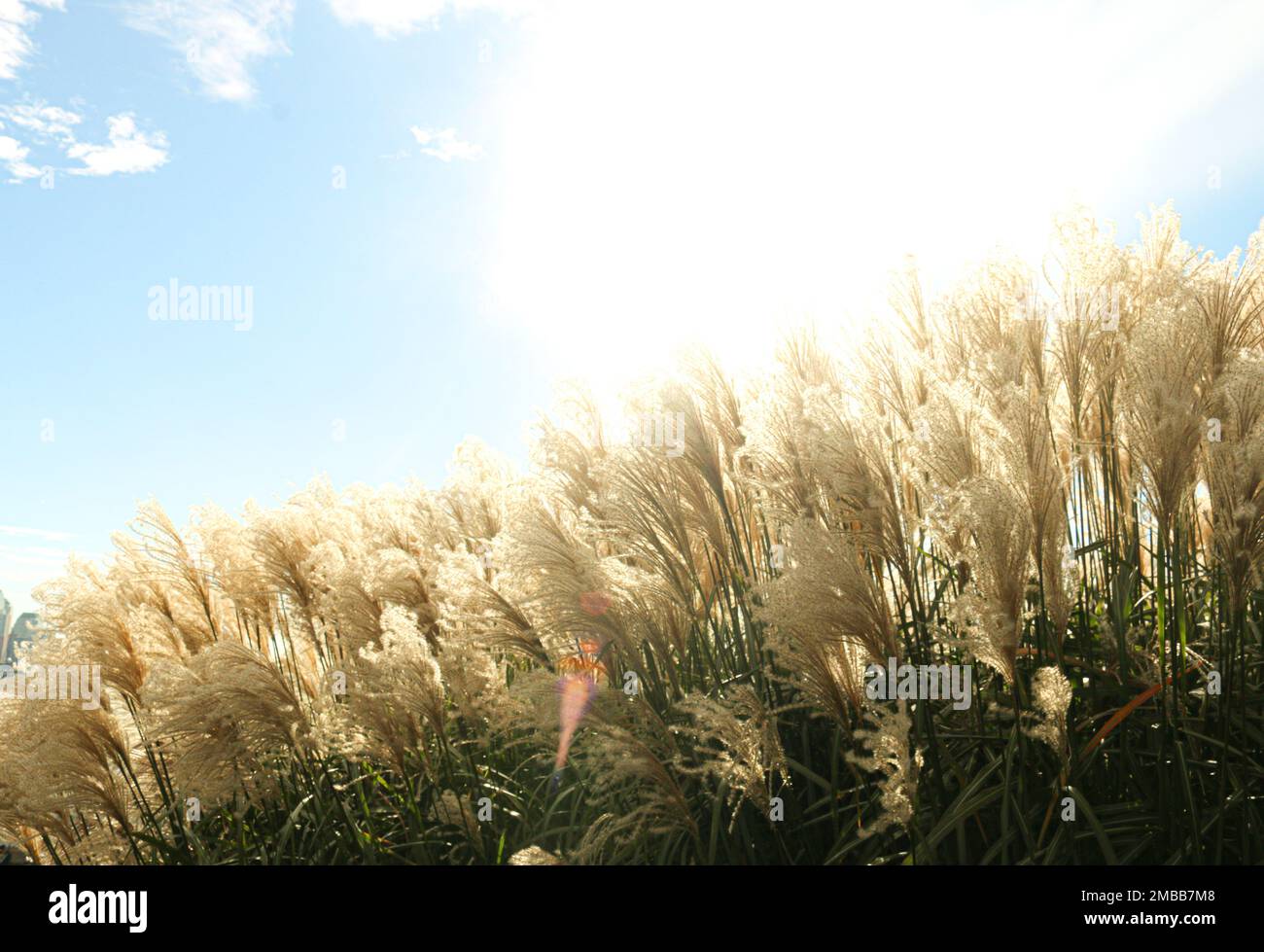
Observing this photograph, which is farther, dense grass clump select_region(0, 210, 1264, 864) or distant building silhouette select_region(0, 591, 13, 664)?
distant building silhouette select_region(0, 591, 13, 664)

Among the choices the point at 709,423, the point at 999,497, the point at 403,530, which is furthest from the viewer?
the point at 403,530

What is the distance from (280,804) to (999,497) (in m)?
3.69

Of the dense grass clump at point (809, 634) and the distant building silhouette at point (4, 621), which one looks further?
the distant building silhouette at point (4, 621)

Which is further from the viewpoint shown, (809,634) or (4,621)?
(4,621)

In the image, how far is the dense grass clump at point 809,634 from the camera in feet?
7.50

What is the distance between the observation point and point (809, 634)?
2.27 meters

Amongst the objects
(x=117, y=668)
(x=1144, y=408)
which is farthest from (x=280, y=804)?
(x=1144, y=408)

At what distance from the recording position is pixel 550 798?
3.45 meters

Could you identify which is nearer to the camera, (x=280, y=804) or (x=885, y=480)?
(x=885, y=480)

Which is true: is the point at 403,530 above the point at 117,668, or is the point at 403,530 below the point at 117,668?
above

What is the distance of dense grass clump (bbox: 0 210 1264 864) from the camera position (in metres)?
2.29

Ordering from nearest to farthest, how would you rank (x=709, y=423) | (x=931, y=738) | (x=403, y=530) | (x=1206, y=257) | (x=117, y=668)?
(x=931, y=738), (x=1206, y=257), (x=709, y=423), (x=117, y=668), (x=403, y=530)

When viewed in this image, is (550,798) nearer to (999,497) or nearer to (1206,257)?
(999,497)
